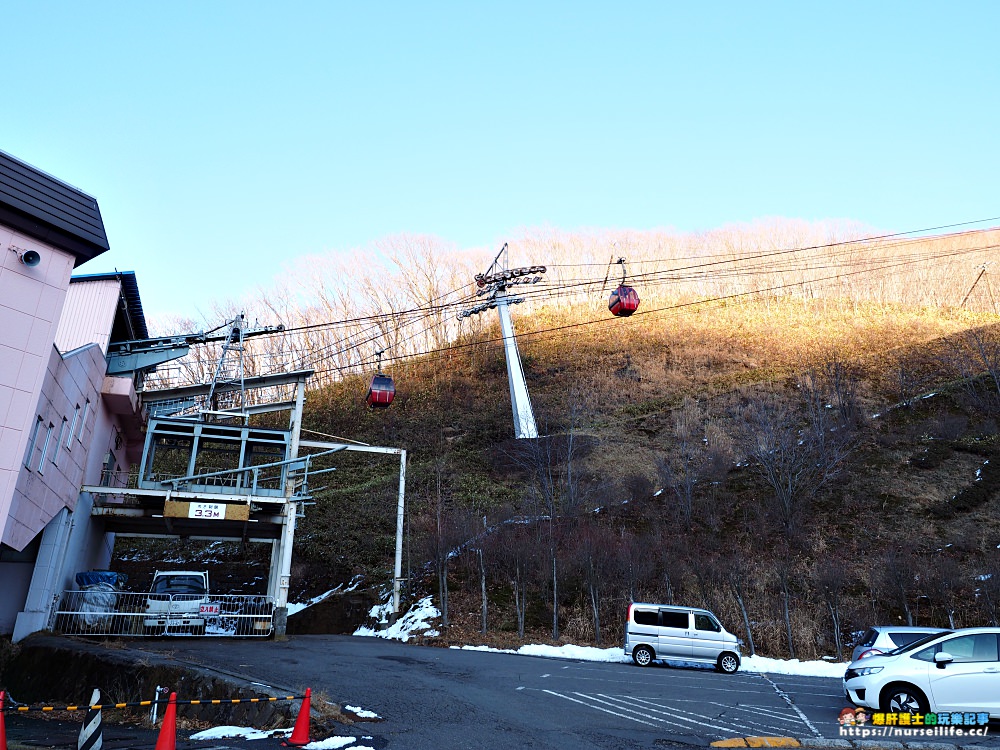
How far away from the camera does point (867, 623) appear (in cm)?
2148

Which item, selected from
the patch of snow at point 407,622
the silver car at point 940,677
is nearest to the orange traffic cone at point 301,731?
the silver car at point 940,677

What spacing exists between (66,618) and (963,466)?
1427 inches

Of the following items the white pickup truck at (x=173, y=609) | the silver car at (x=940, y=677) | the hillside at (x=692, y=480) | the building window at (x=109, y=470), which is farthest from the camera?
the building window at (x=109, y=470)

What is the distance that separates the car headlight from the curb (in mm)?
1701

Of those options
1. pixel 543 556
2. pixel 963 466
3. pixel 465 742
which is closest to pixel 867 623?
pixel 543 556

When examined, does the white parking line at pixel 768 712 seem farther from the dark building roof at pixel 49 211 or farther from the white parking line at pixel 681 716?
the dark building roof at pixel 49 211

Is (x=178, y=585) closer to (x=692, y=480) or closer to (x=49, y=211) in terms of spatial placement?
(x=49, y=211)

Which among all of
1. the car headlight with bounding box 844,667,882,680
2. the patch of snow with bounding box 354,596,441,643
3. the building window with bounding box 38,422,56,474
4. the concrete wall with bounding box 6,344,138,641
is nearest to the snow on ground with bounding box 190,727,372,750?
the car headlight with bounding box 844,667,882,680

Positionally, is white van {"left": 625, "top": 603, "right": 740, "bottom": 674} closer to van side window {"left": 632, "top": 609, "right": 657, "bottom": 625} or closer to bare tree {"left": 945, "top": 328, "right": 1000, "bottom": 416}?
van side window {"left": 632, "top": 609, "right": 657, "bottom": 625}

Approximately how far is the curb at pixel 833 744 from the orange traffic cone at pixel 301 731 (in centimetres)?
518

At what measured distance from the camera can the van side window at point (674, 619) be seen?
19188 mm

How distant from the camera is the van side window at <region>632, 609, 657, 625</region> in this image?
19.3 metres

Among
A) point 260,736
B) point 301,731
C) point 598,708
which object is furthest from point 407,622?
point 301,731

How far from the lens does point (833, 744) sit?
8766mm
